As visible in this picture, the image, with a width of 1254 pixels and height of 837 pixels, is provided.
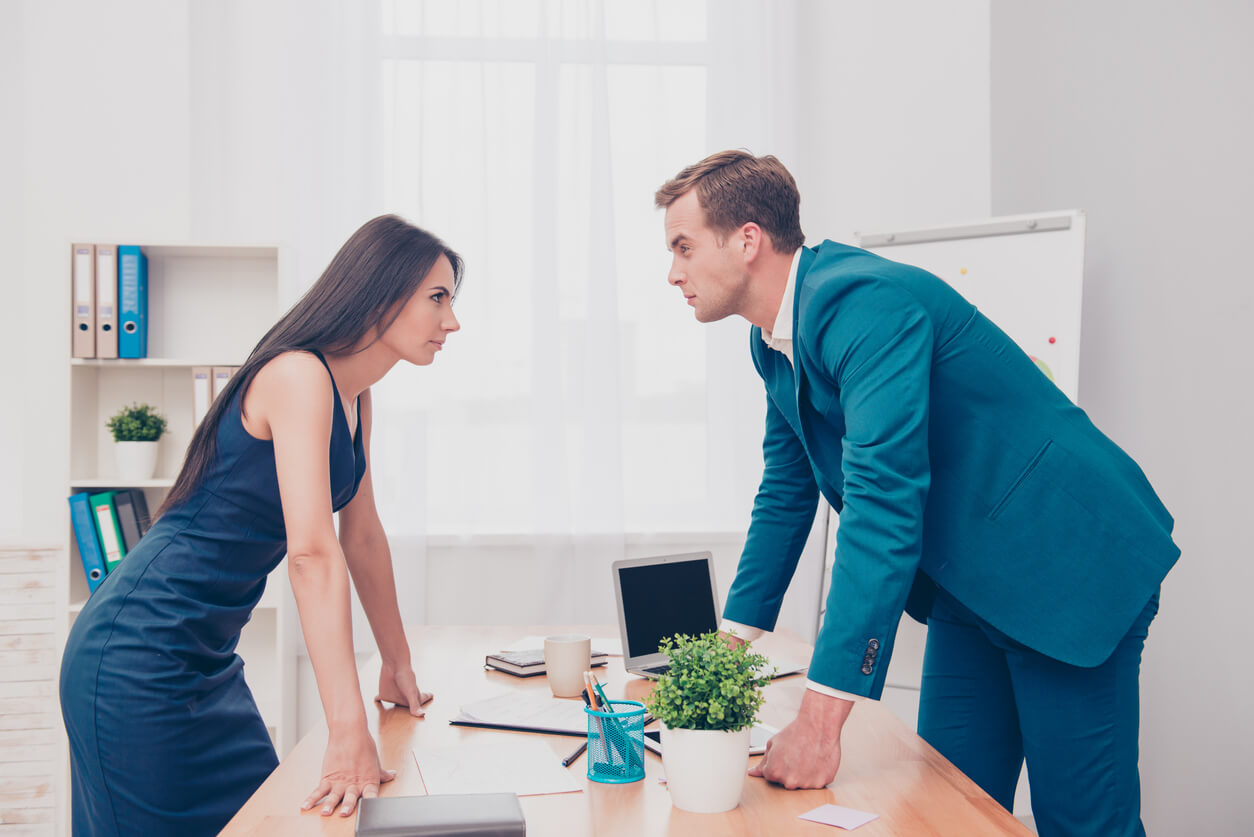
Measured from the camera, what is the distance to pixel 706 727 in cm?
102

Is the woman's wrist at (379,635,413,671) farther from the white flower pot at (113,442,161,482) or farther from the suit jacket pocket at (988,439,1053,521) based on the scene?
the white flower pot at (113,442,161,482)

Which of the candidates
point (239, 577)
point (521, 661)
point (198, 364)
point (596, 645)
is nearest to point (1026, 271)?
point (596, 645)

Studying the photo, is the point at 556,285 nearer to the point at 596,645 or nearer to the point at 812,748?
the point at 596,645

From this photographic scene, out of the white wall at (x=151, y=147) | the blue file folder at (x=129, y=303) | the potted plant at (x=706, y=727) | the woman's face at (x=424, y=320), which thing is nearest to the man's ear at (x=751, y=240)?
the woman's face at (x=424, y=320)

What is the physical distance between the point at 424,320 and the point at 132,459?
70.7 inches

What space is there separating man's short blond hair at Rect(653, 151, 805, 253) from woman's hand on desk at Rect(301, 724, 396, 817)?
921mm

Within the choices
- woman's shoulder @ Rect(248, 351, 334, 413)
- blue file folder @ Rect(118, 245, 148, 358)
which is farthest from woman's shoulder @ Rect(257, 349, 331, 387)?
blue file folder @ Rect(118, 245, 148, 358)

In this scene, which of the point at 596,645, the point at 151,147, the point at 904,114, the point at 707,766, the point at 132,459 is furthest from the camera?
the point at 904,114

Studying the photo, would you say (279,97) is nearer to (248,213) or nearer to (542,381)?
(248,213)

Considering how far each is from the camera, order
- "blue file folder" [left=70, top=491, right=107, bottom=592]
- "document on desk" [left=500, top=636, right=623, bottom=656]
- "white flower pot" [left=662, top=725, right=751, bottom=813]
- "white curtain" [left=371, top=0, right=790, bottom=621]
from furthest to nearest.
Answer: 1. "white curtain" [left=371, top=0, right=790, bottom=621]
2. "blue file folder" [left=70, top=491, right=107, bottom=592]
3. "document on desk" [left=500, top=636, right=623, bottom=656]
4. "white flower pot" [left=662, top=725, right=751, bottom=813]

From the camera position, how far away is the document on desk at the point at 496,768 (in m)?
1.08

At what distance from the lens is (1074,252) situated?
2.58 m

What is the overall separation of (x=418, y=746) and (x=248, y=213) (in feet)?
8.30

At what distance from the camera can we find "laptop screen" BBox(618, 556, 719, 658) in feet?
5.33
